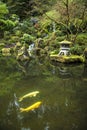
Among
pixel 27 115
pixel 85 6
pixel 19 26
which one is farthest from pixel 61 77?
pixel 19 26

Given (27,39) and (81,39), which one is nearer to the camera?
(81,39)

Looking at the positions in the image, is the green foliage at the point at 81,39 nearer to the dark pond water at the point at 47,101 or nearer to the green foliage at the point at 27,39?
the dark pond water at the point at 47,101

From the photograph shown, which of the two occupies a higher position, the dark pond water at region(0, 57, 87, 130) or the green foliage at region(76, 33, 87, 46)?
the dark pond water at region(0, 57, 87, 130)

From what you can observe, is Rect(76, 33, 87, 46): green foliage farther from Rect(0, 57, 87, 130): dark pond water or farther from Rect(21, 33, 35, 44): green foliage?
Rect(21, 33, 35, 44): green foliage

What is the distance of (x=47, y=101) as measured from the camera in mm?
7852

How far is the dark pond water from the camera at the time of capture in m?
6.09

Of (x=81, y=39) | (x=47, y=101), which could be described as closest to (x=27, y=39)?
(x=81, y=39)

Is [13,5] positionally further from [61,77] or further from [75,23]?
[61,77]

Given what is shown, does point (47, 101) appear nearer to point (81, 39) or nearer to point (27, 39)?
point (81, 39)

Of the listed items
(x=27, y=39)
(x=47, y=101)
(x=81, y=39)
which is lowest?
(x=27, y=39)

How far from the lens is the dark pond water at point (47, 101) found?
6094mm

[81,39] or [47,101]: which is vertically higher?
[47,101]

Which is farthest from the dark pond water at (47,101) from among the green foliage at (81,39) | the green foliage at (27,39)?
the green foliage at (27,39)

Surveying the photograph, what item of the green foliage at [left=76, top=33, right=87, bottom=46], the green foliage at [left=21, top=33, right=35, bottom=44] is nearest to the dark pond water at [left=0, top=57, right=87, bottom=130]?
the green foliage at [left=76, top=33, right=87, bottom=46]
